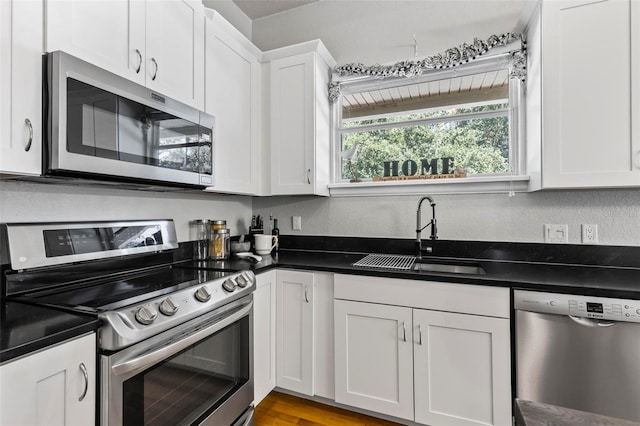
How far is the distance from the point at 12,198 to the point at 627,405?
270cm

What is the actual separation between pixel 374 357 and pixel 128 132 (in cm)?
168

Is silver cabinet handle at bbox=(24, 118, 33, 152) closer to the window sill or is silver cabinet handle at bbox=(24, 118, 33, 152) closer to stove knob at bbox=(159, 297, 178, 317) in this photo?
stove knob at bbox=(159, 297, 178, 317)

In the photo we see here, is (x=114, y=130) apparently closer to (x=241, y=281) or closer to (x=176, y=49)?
(x=176, y=49)

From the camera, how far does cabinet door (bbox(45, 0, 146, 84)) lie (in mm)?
1131

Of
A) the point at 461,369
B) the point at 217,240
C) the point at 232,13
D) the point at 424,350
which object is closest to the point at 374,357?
the point at 424,350

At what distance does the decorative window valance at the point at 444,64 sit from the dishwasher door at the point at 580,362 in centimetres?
150

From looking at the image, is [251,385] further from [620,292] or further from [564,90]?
[564,90]

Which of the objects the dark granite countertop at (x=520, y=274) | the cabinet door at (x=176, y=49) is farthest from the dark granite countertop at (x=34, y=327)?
the cabinet door at (x=176, y=49)

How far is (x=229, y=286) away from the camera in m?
1.53

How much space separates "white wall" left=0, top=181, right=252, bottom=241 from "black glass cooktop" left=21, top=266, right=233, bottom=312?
1.07ft

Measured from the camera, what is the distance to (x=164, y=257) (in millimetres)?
1891

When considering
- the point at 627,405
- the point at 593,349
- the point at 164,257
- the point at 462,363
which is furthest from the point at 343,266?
the point at 627,405

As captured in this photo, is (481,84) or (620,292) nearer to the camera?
(620,292)

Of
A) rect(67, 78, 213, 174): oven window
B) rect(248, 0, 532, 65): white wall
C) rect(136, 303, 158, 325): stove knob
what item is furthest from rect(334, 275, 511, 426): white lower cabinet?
rect(248, 0, 532, 65): white wall
